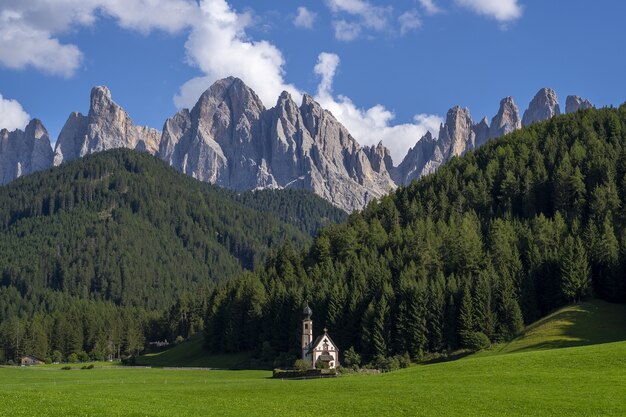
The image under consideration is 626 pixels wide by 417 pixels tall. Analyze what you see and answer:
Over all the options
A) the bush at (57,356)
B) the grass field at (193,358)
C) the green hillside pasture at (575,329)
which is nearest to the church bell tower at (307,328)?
the grass field at (193,358)

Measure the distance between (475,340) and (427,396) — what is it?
4825 cm

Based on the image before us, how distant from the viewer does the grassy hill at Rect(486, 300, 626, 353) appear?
272 ft

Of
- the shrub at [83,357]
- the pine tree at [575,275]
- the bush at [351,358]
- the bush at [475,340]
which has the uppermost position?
the pine tree at [575,275]

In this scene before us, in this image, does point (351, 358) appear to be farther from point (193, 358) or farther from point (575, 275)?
point (193, 358)

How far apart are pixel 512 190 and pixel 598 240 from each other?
130ft

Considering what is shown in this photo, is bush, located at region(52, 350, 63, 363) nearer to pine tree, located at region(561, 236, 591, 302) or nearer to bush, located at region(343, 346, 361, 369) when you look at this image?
bush, located at region(343, 346, 361, 369)

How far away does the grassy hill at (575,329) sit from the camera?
272ft

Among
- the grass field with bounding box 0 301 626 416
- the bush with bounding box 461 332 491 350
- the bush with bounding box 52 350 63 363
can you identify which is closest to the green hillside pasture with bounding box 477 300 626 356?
the bush with bounding box 461 332 491 350

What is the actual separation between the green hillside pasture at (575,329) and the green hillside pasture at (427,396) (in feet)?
59.4

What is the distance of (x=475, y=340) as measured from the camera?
→ 93.6 m

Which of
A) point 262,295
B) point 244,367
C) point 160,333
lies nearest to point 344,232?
point 262,295

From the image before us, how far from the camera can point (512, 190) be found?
149 m

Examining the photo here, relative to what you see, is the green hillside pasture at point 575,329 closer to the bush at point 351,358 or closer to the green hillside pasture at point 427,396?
the bush at point 351,358

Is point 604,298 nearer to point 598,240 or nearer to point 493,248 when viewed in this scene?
point 598,240
